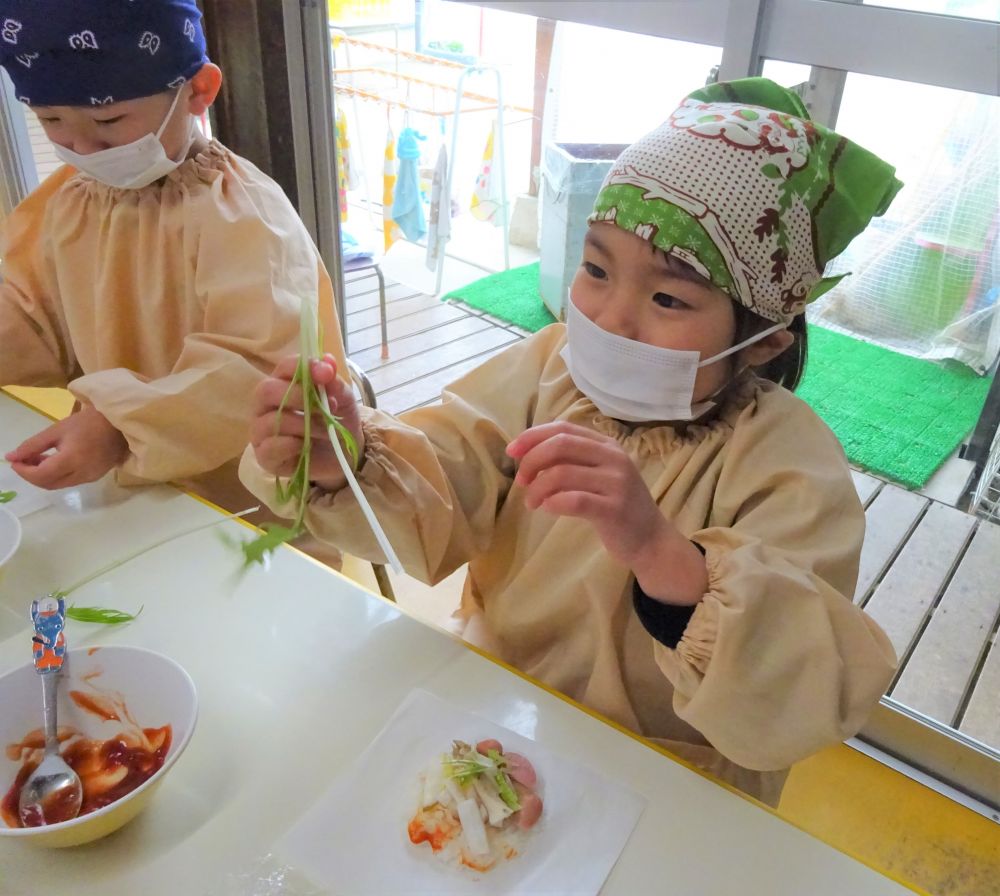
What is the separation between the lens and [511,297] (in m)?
3.65

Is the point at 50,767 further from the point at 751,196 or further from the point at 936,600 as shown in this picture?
the point at 936,600

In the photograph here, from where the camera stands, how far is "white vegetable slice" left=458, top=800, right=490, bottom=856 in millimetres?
708

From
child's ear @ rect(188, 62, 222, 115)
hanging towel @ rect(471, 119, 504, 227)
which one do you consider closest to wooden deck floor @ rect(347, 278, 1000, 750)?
child's ear @ rect(188, 62, 222, 115)

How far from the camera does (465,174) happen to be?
3523 millimetres

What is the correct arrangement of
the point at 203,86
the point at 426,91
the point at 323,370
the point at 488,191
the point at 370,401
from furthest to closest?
1. the point at 488,191
2. the point at 426,91
3. the point at 370,401
4. the point at 203,86
5. the point at 323,370

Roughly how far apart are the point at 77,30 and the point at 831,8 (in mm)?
1034

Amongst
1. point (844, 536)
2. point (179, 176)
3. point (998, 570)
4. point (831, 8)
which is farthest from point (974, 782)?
point (179, 176)

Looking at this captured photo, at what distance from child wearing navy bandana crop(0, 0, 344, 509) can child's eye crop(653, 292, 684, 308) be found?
57cm

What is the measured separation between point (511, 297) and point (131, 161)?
251cm

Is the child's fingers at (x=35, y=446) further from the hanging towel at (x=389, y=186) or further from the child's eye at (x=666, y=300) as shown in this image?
the hanging towel at (x=389, y=186)

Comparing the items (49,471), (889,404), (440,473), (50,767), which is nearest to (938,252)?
(889,404)

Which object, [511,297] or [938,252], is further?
Answer: [511,297]

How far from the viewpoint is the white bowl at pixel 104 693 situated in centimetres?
77

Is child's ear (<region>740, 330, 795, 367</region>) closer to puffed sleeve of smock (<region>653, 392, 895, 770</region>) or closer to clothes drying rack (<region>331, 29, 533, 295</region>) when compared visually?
puffed sleeve of smock (<region>653, 392, 895, 770</region>)
